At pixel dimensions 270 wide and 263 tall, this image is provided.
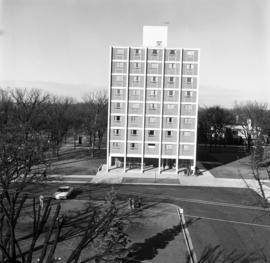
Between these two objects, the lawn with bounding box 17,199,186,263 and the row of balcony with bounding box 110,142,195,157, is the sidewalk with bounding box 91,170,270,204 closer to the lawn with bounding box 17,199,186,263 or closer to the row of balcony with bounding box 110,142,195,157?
the row of balcony with bounding box 110,142,195,157

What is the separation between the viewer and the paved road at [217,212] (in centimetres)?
1845

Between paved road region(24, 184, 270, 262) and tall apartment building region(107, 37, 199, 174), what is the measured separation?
7832mm

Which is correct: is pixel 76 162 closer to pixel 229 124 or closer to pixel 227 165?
pixel 227 165

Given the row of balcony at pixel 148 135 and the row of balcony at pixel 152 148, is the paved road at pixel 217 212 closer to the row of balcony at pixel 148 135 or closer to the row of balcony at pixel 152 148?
the row of balcony at pixel 152 148

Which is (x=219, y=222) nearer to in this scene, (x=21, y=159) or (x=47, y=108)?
(x=21, y=159)

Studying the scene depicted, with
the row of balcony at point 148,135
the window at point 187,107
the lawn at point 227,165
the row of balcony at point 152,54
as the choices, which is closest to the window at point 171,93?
the window at point 187,107

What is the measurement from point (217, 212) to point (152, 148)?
16.4m

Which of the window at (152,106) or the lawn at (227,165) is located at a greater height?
the window at (152,106)

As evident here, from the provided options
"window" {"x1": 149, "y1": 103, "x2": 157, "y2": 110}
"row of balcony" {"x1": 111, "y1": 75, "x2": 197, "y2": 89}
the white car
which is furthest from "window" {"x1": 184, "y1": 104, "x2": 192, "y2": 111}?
the white car

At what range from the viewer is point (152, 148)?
132ft

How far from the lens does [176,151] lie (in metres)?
40.0

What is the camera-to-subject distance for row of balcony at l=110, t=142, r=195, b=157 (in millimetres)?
40000

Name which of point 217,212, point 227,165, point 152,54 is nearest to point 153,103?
point 152,54

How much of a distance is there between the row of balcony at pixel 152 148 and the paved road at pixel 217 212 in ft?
24.3
